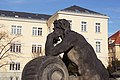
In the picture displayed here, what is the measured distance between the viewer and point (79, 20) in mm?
52750

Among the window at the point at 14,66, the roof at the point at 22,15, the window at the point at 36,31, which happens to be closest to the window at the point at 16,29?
the roof at the point at 22,15

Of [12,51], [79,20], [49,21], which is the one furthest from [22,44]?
[79,20]

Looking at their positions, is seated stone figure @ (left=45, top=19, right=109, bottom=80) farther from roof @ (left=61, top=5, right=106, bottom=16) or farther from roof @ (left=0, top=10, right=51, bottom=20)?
roof @ (left=0, top=10, right=51, bottom=20)

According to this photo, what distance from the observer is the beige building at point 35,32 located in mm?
52750

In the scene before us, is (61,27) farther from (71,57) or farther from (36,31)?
(36,31)

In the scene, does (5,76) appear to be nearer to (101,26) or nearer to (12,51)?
(12,51)

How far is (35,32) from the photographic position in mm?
55656

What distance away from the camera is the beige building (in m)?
52.8

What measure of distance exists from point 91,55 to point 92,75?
315 mm

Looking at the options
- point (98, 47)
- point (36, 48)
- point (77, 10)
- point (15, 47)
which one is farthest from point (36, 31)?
point (98, 47)

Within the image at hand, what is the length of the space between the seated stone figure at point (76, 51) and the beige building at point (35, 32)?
1870 inches

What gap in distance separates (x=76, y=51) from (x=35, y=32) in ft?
169

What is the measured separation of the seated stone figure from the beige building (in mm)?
47488

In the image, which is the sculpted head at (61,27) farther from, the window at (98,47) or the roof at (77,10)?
the window at (98,47)
